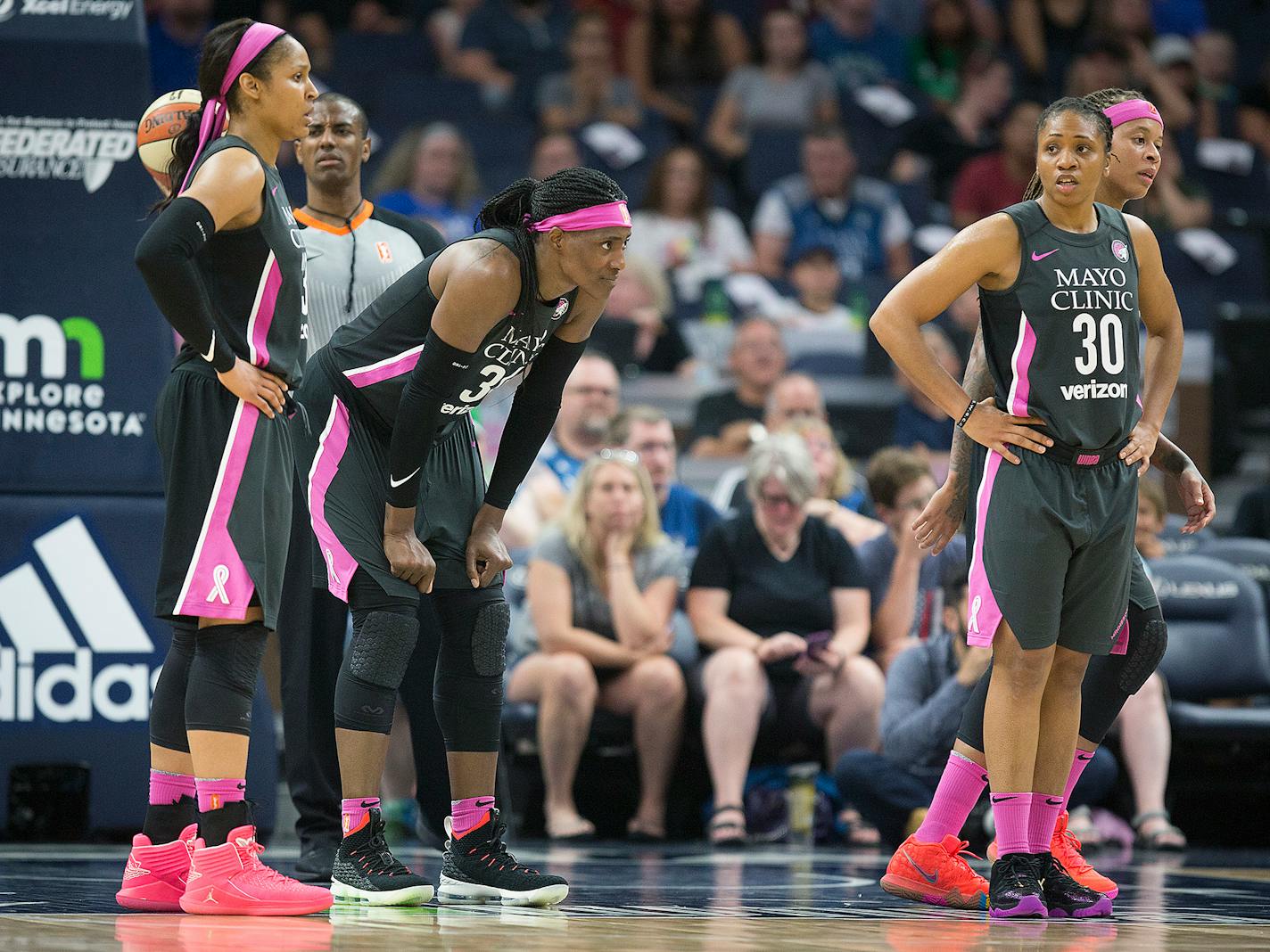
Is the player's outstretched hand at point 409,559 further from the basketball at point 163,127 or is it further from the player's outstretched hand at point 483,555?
the basketball at point 163,127

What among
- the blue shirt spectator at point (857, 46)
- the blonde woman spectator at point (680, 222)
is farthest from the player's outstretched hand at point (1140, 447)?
the blue shirt spectator at point (857, 46)

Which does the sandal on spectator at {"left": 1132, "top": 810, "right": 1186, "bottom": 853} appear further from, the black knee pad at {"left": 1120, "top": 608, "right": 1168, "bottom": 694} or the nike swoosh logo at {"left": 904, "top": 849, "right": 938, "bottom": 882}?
the nike swoosh logo at {"left": 904, "top": 849, "right": 938, "bottom": 882}

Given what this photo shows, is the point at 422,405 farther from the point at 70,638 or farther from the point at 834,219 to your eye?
the point at 834,219

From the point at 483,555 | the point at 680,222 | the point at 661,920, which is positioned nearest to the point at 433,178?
the point at 680,222

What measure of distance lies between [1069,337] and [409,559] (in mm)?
1522

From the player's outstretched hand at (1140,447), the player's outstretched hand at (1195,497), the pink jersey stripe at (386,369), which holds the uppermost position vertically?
the pink jersey stripe at (386,369)

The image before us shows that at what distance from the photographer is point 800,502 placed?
701cm

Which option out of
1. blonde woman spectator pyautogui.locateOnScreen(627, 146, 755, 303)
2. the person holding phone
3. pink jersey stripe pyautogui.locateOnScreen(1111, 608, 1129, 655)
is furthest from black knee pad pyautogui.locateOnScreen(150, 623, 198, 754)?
blonde woman spectator pyautogui.locateOnScreen(627, 146, 755, 303)

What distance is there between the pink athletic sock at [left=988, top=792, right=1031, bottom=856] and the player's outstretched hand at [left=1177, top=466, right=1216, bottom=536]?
0.84m

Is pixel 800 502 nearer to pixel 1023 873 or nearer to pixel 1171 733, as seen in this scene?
pixel 1171 733

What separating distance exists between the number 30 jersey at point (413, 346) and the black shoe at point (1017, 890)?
1541 mm

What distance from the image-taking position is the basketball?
450cm

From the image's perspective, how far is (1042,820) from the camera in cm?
418

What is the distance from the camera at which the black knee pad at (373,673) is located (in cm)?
389
